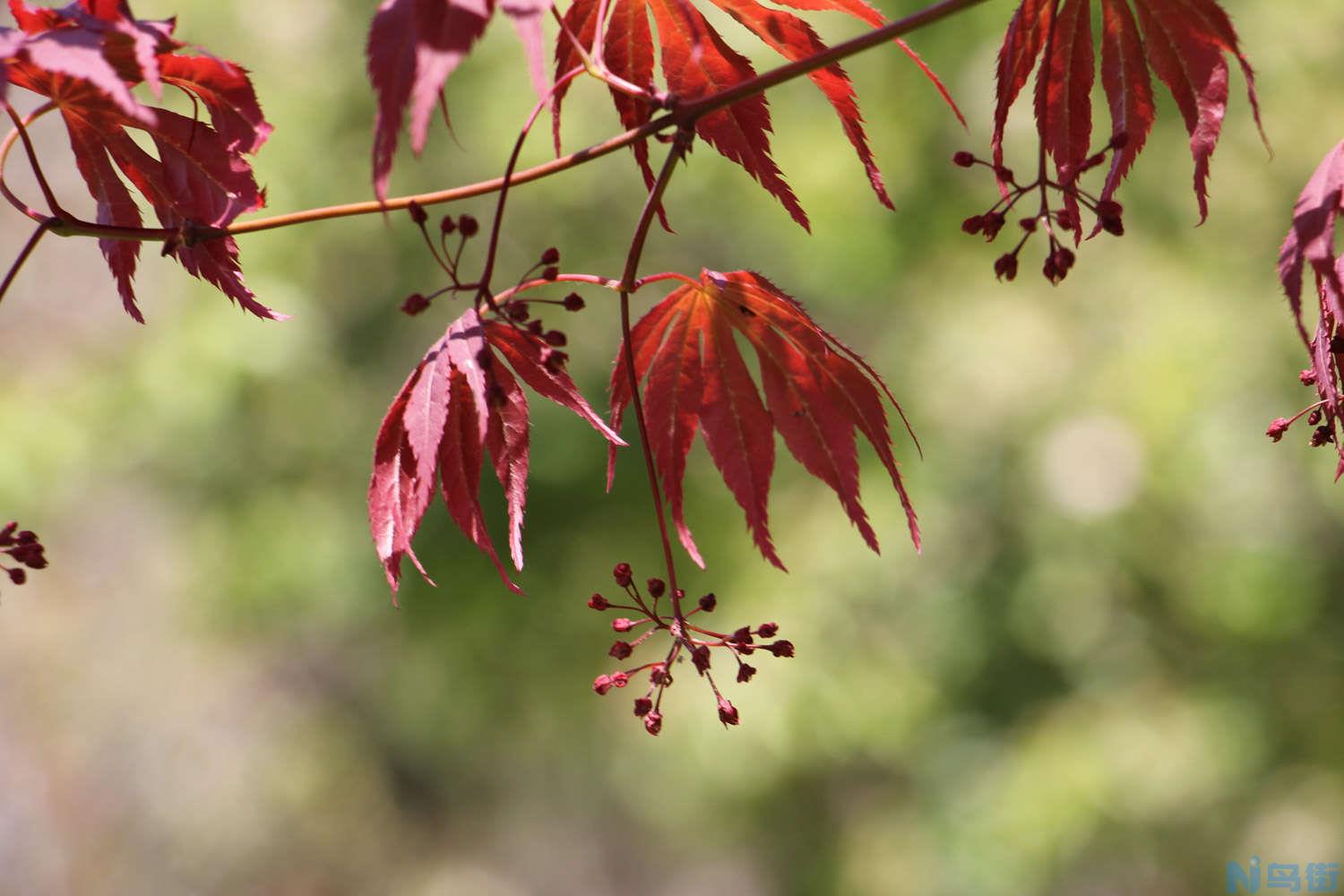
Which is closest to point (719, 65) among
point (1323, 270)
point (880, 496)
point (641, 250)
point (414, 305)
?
point (641, 250)

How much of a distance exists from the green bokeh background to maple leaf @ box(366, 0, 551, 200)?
10.2 feet

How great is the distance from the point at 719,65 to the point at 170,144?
37 cm

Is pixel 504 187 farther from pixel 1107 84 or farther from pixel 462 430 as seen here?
pixel 1107 84

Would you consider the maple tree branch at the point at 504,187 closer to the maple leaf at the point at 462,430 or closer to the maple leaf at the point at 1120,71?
the maple leaf at the point at 462,430

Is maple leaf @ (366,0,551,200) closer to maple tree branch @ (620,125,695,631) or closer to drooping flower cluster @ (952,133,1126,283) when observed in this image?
maple tree branch @ (620,125,695,631)

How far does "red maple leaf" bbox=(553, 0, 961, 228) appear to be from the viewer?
842mm

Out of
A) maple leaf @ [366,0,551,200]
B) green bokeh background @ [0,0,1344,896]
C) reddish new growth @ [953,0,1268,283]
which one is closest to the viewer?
maple leaf @ [366,0,551,200]

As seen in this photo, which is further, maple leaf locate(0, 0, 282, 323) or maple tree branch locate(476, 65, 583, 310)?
maple leaf locate(0, 0, 282, 323)

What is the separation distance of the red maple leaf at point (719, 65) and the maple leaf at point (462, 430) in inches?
6.2

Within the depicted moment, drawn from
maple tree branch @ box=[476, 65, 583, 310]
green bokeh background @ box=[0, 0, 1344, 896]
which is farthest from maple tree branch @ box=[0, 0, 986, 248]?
green bokeh background @ box=[0, 0, 1344, 896]

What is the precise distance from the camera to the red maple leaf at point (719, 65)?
842 millimetres

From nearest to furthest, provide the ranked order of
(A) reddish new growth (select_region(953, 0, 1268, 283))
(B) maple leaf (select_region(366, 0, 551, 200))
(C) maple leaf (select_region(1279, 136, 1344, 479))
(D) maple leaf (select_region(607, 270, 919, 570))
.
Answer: (B) maple leaf (select_region(366, 0, 551, 200)), (C) maple leaf (select_region(1279, 136, 1344, 479)), (A) reddish new growth (select_region(953, 0, 1268, 283)), (D) maple leaf (select_region(607, 270, 919, 570))

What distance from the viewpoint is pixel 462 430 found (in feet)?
2.96

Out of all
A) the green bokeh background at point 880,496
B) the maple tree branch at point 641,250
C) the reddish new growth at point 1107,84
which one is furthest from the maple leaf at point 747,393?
the green bokeh background at point 880,496
